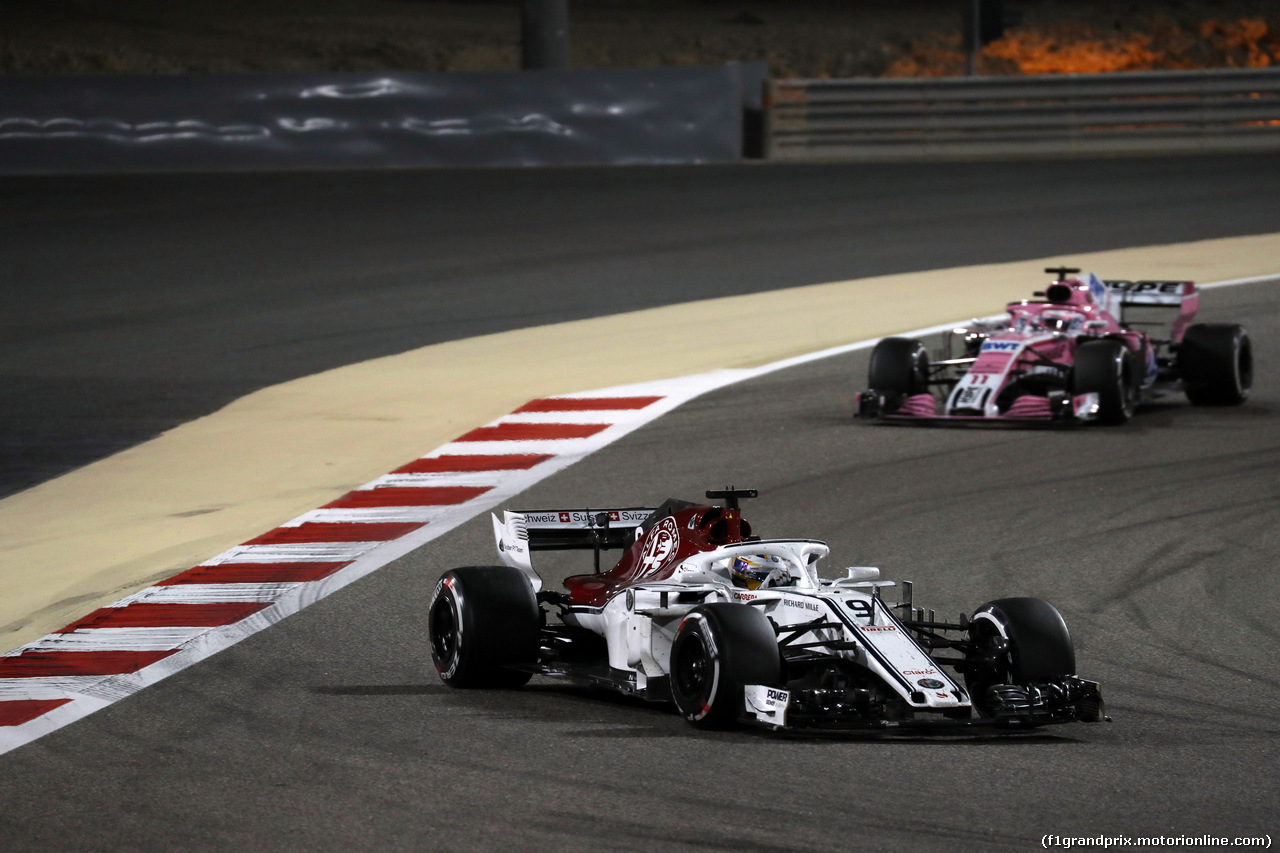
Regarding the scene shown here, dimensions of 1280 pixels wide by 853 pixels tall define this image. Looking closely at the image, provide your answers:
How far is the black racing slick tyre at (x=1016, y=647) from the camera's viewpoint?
6.96 metres

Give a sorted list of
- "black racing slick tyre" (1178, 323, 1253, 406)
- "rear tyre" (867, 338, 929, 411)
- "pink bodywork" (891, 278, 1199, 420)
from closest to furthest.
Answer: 1. "pink bodywork" (891, 278, 1199, 420)
2. "rear tyre" (867, 338, 929, 411)
3. "black racing slick tyre" (1178, 323, 1253, 406)

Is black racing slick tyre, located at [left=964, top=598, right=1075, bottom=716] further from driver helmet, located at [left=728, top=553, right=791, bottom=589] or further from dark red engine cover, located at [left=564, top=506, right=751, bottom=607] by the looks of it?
dark red engine cover, located at [left=564, top=506, right=751, bottom=607]

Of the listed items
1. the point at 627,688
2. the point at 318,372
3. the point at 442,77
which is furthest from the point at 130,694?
the point at 442,77

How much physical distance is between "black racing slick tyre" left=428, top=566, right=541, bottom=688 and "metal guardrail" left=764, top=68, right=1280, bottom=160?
20601 mm

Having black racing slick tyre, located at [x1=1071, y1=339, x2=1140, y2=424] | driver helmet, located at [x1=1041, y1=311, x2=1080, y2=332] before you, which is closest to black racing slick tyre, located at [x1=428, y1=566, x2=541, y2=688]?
black racing slick tyre, located at [x1=1071, y1=339, x2=1140, y2=424]

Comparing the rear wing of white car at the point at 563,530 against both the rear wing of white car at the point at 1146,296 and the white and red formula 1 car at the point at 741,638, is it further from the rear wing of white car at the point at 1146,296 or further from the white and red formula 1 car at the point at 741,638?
the rear wing of white car at the point at 1146,296

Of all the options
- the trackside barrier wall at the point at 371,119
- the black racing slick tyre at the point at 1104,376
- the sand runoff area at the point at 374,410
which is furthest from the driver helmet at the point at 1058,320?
the trackside barrier wall at the point at 371,119

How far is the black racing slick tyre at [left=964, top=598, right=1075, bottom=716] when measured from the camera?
6.96 m

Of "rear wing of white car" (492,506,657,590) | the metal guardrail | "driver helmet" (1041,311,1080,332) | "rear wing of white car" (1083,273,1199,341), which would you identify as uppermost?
the metal guardrail

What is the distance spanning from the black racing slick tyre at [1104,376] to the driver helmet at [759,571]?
682 cm

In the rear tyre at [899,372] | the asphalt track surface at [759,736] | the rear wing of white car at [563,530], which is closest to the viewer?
the asphalt track surface at [759,736]

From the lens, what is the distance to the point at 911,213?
78.1 ft

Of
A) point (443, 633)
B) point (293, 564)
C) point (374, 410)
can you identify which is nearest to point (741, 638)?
point (443, 633)

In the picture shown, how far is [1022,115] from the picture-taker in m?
27.9
